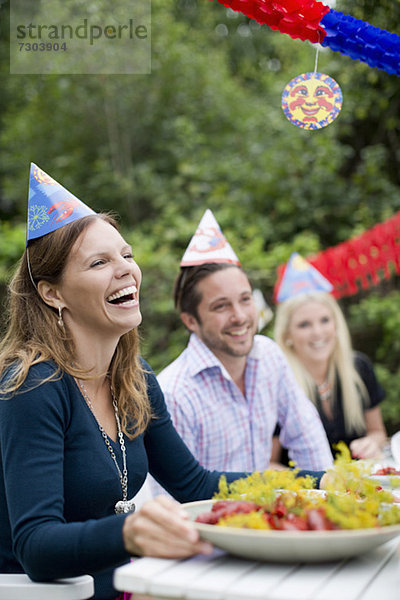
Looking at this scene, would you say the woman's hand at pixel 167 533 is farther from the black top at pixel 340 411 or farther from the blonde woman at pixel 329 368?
the blonde woman at pixel 329 368

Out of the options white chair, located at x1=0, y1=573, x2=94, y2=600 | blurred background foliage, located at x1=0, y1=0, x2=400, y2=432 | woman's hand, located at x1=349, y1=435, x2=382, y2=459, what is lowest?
woman's hand, located at x1=349, y1=435, x2=382, y2=459

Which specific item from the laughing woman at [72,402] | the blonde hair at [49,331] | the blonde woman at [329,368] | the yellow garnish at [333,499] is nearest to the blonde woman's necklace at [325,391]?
the blonde woman at [329,368]

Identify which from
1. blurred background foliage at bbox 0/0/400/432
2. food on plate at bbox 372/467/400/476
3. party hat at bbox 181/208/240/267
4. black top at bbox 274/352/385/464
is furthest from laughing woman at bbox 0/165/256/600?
blurred background foliage at bbox 0/0/400/432

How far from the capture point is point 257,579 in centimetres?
114

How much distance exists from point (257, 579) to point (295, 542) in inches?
3.6

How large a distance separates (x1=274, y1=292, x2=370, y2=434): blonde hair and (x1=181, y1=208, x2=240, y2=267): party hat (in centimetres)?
106

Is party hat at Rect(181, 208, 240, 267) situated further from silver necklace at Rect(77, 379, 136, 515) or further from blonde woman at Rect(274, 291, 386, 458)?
silver necklace at Rect(77, 379, 136, 515)

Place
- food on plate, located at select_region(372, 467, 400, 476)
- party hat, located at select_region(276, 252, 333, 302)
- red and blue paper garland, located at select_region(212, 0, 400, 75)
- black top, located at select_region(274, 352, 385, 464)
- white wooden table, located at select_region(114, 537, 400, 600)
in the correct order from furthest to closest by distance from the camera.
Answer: party hat, located at select_region(276, 252, 333, 302)
black top, located at select_region(274, 352, 385, 464)
food on plate, located at select_region(372, 467, 400, 476)
red and blue paper garland, located at select_region(212, 0, 400, 75)
white wooden table, located at select_region(114, 537, 400, 600)

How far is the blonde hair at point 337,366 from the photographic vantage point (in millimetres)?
3705

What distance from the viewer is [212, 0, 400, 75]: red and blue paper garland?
187 cm

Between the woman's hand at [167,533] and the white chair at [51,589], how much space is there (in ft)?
1.03

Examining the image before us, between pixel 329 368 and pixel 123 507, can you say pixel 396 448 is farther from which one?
pixel 329 368

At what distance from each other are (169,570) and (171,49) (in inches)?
351

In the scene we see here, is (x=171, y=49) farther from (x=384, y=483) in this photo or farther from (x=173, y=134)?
(x=384, y=483)
